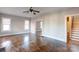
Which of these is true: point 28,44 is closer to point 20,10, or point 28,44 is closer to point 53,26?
point 20,10

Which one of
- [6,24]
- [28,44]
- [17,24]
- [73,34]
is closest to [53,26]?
[73,34]

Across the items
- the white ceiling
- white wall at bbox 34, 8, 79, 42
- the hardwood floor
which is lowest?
the hardwood floor

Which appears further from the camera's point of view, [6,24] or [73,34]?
[73,34]

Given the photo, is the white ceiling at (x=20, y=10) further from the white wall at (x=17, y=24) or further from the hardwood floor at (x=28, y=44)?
the hardwood floor at (x=28, y=44)

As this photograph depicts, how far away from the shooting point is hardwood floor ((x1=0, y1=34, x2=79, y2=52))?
62.7 inches

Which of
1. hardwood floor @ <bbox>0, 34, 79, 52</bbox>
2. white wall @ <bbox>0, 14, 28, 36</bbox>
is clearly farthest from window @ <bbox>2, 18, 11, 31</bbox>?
hardwood floor @ <bbox>0, 34, 79, 52</bbox>

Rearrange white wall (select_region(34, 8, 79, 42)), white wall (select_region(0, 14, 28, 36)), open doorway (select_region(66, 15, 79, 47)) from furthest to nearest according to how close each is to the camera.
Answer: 1. open doorway (select_region(66, 15, 79, 47))
2. white wall (select_region(34, 8, 79, 42))
3. white wall (select_region(0, 14, 28, 36))

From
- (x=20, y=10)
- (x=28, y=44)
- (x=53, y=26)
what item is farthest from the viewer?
(x=53, y=26)

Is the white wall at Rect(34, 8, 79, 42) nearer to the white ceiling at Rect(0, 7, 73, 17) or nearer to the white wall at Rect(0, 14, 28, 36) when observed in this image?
the white ceiling at Rect(0, 7, 73, 17)

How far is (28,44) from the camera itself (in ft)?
5.55

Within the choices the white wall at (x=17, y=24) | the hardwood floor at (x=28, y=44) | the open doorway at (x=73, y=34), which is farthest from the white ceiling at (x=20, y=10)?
the open doorway at (x=73, y=34)

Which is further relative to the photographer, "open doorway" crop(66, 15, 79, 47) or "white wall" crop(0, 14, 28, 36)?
"open doorway" crop(66, 15, 79, 47)
